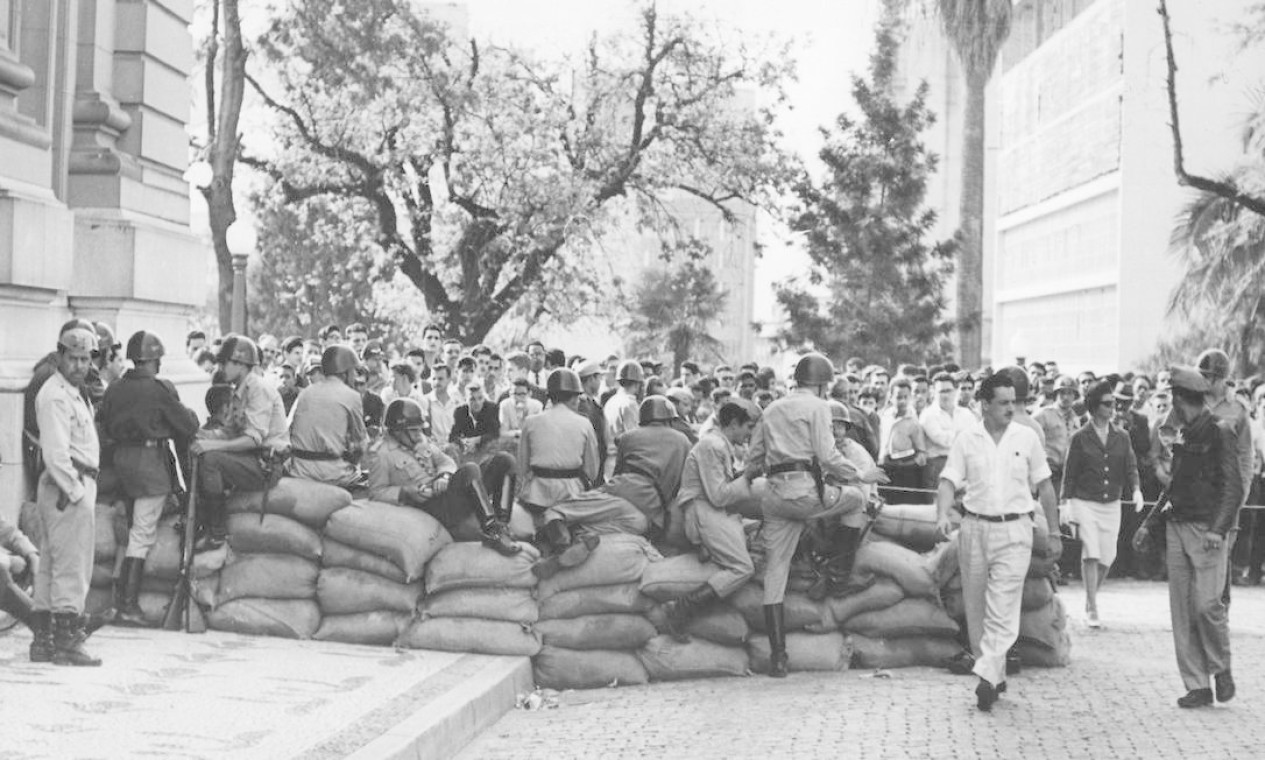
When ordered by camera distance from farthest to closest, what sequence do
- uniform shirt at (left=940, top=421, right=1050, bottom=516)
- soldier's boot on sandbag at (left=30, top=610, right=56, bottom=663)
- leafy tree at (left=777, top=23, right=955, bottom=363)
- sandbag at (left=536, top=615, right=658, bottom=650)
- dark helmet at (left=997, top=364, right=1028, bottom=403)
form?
leafy tree at (left=777, top=23, right=955, bottom=363) → sandbag at (left=536, top=615, right=658, bottom=650) → dark helmet at (left=997, top=364, right=1028, bottom=403) → uniform shirt at (left=940, top=421, right=1050, bottom=516) → soldier's boot on sandbag at (left=30, top=610, right=56, bottom=663)

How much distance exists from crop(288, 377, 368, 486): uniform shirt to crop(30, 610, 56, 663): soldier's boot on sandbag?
2.46 m

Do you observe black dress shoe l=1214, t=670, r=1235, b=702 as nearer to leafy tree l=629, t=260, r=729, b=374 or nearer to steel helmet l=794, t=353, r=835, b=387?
steel helmet l=794, t=353, r=835, b=387

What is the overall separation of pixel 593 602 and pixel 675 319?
197ft

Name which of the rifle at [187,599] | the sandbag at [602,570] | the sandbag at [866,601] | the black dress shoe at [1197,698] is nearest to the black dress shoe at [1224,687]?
the black dress shoe at [1197,698]

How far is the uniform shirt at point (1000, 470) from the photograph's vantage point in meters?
9.55

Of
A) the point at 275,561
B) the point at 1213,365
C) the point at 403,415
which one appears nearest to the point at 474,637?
the point at 275,561

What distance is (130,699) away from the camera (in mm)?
8266

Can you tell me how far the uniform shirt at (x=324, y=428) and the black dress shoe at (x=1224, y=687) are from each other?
566 centimetres

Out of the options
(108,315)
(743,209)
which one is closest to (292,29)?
(743,209)

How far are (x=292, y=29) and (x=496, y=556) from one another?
19567 mm

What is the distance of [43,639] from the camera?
358 inches

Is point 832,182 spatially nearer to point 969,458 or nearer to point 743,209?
point 743,209

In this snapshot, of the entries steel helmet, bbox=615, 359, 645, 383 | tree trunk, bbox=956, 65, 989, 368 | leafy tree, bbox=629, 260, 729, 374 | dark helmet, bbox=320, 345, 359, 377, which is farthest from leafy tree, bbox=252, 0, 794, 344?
leafy tree, bbox=629, 260, 729, 374

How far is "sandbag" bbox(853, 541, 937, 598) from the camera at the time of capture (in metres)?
10.8
